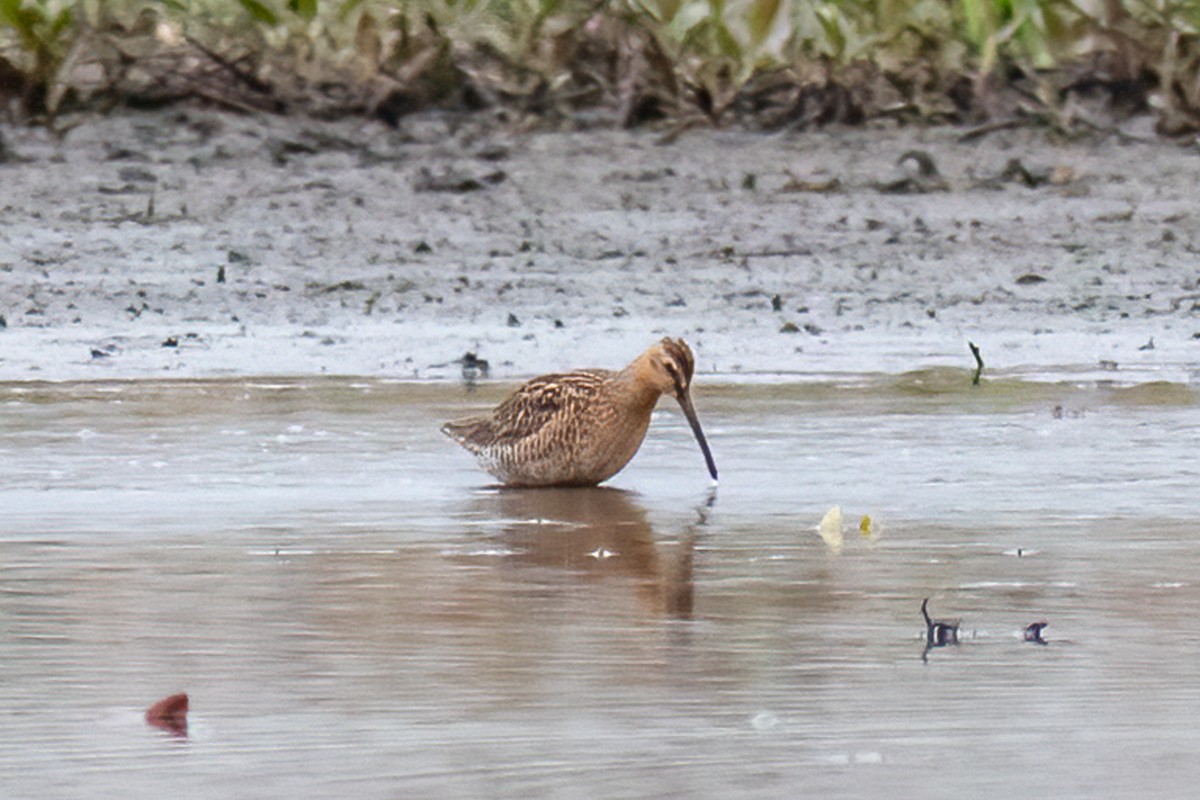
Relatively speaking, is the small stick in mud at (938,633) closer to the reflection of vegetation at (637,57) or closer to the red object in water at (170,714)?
the red object in water at (170,714)

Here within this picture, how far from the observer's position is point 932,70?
16828mm

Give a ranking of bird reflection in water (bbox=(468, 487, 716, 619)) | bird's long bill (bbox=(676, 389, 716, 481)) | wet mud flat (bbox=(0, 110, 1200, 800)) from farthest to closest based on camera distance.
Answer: bird's long bill (bbox=(676, 389, 716, 481)) < bird reflection in water (bbox=(468, 487, 716, 619)) < wet mud flat (bbox=(0, 110, 1200, 800))

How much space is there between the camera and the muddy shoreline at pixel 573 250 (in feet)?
37.4

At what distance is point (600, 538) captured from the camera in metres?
7.19

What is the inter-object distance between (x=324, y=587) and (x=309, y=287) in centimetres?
671

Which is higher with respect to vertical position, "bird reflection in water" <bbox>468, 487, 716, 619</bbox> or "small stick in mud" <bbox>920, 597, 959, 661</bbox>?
"small stick in mud" <bbox>920, 597, 959, 661</bbox>

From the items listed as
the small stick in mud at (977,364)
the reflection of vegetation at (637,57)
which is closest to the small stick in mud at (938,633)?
the small stick in mud at (977,364)

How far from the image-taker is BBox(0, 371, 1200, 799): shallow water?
15.1 feet

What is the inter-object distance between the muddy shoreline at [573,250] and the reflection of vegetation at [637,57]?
28 cm

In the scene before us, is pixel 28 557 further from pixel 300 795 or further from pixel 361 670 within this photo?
pixel 300 795

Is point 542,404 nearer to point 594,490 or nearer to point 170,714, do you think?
point 594,490

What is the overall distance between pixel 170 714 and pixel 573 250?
905 centimetres

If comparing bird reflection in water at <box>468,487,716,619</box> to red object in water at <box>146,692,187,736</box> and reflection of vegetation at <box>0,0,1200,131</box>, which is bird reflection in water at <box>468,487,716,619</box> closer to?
red object in water at <box>146,692,187,736</box>

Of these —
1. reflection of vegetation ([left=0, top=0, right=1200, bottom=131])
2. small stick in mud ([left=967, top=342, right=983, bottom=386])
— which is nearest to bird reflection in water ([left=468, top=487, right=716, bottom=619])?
small stick in mud ([left=967, top=342, right=983, bottom=386])
